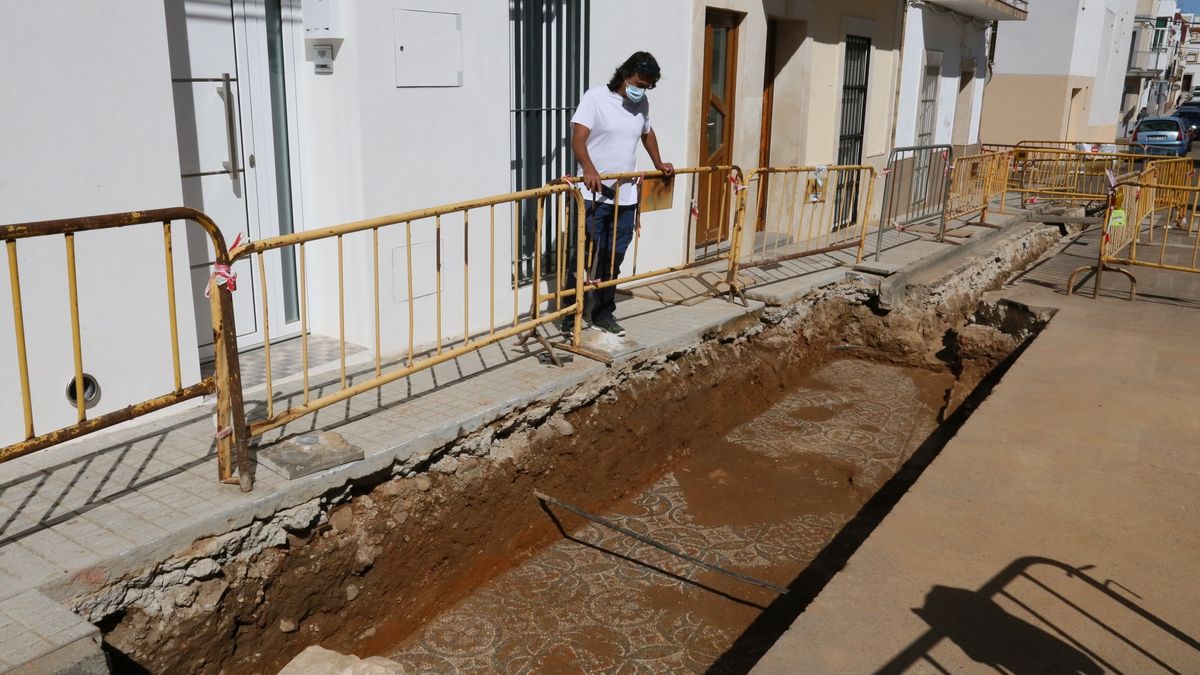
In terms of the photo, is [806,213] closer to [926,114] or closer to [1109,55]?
[926,114]

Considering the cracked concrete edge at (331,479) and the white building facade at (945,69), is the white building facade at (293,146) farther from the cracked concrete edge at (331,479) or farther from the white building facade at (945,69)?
the white building facade at (945,69)

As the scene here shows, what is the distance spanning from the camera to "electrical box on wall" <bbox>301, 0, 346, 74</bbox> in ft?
17.6

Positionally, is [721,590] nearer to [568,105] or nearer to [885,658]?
[885,658]

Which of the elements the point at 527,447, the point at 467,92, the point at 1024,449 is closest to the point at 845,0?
the point at 467,92

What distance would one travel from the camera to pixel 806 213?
11477 millimetres

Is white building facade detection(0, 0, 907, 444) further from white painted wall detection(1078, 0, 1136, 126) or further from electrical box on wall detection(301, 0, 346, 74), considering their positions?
white painted wall detection(1078, 0, 1136, 126)

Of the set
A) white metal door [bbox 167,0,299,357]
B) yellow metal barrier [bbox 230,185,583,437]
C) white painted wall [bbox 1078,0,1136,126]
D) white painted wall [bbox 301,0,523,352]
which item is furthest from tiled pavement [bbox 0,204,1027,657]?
white painted wall [bbox 1078,0,1136,126]

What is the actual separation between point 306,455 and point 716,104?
6.57m

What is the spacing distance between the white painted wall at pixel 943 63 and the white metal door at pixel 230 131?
33.4 feet

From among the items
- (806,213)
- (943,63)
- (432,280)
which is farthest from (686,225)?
(943,63)

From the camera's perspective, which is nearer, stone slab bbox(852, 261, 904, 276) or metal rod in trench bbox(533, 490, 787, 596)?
metal rod in trench bbox(533, 490, 787, 596)

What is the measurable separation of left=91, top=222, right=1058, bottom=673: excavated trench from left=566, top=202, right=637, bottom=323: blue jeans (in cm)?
59

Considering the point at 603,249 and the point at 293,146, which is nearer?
the point at 293,146

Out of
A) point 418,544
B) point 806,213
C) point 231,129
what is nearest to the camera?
point 418,544
